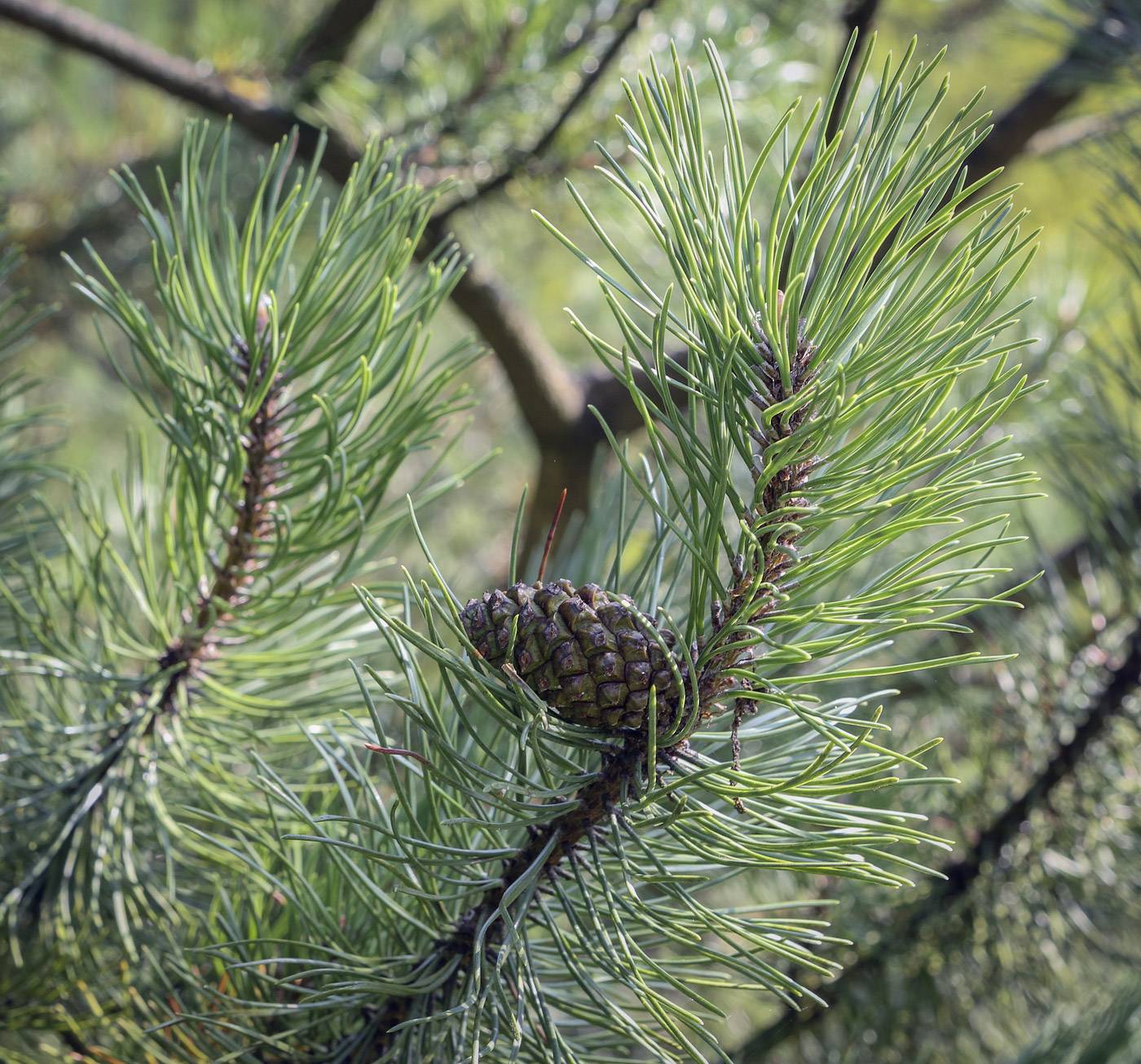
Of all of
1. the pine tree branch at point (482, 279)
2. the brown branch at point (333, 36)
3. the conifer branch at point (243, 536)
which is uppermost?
the brown branch at point (333, 36)

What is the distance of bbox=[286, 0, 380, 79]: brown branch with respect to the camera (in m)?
0.89

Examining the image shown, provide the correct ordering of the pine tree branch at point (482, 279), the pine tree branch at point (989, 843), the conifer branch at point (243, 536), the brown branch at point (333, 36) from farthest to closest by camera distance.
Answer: the brown branch at point (333, 36) → the pine tree branch at point (482, 279) → the pine tree branch at point (989, 843) → the conifer branch at point (243, 536)

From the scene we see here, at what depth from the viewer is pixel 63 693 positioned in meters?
0.48

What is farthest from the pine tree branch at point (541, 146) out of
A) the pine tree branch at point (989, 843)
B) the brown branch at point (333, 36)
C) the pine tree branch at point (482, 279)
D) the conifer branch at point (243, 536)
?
the pine tree branch at point (989, 843)

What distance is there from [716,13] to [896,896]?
0.82 m

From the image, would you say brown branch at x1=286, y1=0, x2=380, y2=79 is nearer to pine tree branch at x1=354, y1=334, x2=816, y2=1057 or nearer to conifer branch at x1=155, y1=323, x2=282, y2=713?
conifer branch at x1=155, y1=323, x2=282, y2=713

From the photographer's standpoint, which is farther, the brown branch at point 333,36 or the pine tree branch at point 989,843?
the brown branch at point 333,36

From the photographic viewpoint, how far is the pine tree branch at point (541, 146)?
2.43ft

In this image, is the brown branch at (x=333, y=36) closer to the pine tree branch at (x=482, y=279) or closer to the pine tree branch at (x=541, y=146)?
the pine tree branch at (x=482, y=279)

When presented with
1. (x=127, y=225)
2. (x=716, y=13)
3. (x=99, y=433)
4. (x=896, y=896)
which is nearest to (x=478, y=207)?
(x=716, y=13)

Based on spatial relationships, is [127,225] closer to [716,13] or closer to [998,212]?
[716,13]

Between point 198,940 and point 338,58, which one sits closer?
point 198,940

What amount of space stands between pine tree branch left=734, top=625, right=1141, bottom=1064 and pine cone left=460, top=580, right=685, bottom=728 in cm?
38

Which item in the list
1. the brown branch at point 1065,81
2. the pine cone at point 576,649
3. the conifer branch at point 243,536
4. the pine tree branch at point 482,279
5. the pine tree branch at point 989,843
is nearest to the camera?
the pine cone at point 576,649
